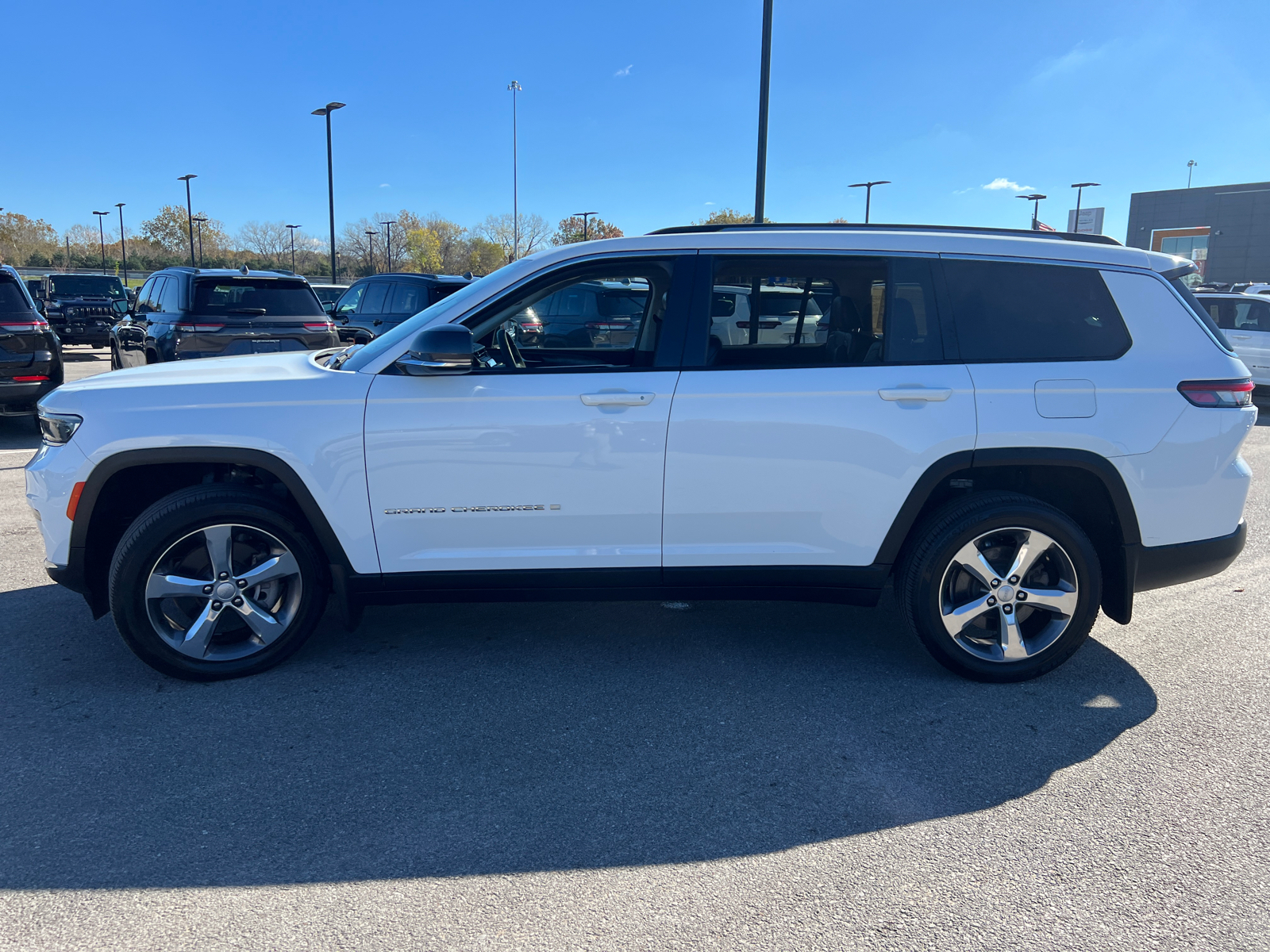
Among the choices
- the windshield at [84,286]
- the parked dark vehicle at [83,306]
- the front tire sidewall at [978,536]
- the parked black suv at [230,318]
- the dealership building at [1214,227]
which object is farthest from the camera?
the dealership building at [1214,227]

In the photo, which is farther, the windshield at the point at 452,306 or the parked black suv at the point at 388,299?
the parked black suv at the point at 388,299

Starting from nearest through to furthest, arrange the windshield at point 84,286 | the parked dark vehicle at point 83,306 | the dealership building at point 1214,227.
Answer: the parked dark vehicle at point 83,306 → the windshield at point 84,286 → the dealership building at point 1214,227

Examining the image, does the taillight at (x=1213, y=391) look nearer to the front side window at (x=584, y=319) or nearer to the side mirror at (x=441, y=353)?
the front side window at (x=584, y=319)

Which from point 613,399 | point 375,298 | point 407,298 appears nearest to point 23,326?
point 407,298

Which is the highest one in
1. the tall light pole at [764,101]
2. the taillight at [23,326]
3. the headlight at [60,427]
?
the tall light pole at [764,101]

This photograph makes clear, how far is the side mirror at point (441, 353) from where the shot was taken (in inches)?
142

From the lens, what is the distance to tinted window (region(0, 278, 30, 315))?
893 centimetres

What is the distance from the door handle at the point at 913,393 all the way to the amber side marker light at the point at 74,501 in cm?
330

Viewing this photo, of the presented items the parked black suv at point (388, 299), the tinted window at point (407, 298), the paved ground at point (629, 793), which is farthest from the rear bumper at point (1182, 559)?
the tinted window at point (407, 298)

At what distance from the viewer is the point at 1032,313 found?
13.1 ft

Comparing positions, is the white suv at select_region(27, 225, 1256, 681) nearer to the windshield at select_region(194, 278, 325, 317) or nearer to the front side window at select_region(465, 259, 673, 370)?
the front side window at select_region(465, 259, 673, 370)

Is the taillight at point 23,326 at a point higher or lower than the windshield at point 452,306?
lower

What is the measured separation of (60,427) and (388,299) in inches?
412

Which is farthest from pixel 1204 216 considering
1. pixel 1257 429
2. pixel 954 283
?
pixel 954 283
